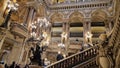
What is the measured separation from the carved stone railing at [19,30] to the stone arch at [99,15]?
323 inches

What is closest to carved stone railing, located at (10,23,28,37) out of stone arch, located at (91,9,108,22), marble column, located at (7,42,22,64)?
marble column, located at (7,42,22,64)

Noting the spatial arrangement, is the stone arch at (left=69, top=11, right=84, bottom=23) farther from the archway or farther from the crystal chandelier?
the crystal chandelier

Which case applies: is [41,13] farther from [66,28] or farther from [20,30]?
[20,30]

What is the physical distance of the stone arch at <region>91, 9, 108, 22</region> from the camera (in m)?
16.4

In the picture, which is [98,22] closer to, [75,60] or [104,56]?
[75,60]

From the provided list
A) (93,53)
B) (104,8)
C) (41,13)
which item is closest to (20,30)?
(41,13)

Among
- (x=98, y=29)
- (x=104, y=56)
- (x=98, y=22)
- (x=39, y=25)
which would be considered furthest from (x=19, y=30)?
(x=98, y=29)

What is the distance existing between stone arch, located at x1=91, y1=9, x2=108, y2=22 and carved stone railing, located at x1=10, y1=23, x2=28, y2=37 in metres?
8.20

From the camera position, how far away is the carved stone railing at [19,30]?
1120 cm

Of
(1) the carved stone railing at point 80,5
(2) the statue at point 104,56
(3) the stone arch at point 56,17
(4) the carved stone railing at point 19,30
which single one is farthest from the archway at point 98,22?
(2) the statue at point 104,56

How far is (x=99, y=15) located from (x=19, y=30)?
9.69 meters

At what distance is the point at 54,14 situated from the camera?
59.0ft

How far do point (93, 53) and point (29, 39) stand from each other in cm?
775

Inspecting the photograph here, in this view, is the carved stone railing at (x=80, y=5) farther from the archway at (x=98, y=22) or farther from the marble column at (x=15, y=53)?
the marble column at (x=15, y=53)
